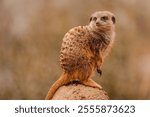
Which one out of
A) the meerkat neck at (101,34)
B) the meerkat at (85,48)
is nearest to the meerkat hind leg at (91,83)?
the meerkat at (85,48)

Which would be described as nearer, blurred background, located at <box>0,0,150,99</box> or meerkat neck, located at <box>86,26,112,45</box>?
meerkat neck, located at <box>86,26,112,45</box>


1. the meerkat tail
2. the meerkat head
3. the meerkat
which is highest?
the meerkat head

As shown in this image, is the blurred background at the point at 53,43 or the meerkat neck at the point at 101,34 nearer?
the meerkat neck at the point at 101,34

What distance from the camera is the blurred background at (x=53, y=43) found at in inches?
173

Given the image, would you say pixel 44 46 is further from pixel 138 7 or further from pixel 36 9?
pixel 138 7

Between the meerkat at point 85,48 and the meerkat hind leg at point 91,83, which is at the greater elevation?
the meerkat at point 85,48

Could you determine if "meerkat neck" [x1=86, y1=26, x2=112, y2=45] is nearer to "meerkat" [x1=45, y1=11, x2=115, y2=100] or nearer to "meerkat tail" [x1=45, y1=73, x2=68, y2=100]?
"meerkat" [x1=45, y1=11, x2=115, y2=100]

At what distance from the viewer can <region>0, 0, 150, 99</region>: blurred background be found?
4.39 m

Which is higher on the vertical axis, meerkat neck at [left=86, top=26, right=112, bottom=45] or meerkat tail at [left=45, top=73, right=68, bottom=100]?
meerkat neck at [left=86, top=26, right=112, bottom=45]

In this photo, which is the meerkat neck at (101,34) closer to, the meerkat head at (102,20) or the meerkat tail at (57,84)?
the meerkat head at (102,20)

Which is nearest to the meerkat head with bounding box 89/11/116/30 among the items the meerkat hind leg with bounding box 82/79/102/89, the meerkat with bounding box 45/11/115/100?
the meerkat with bounding box 45/11/115/100

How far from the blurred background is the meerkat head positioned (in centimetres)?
33

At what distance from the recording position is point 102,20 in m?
3.99

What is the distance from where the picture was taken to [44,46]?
4.41 metres
